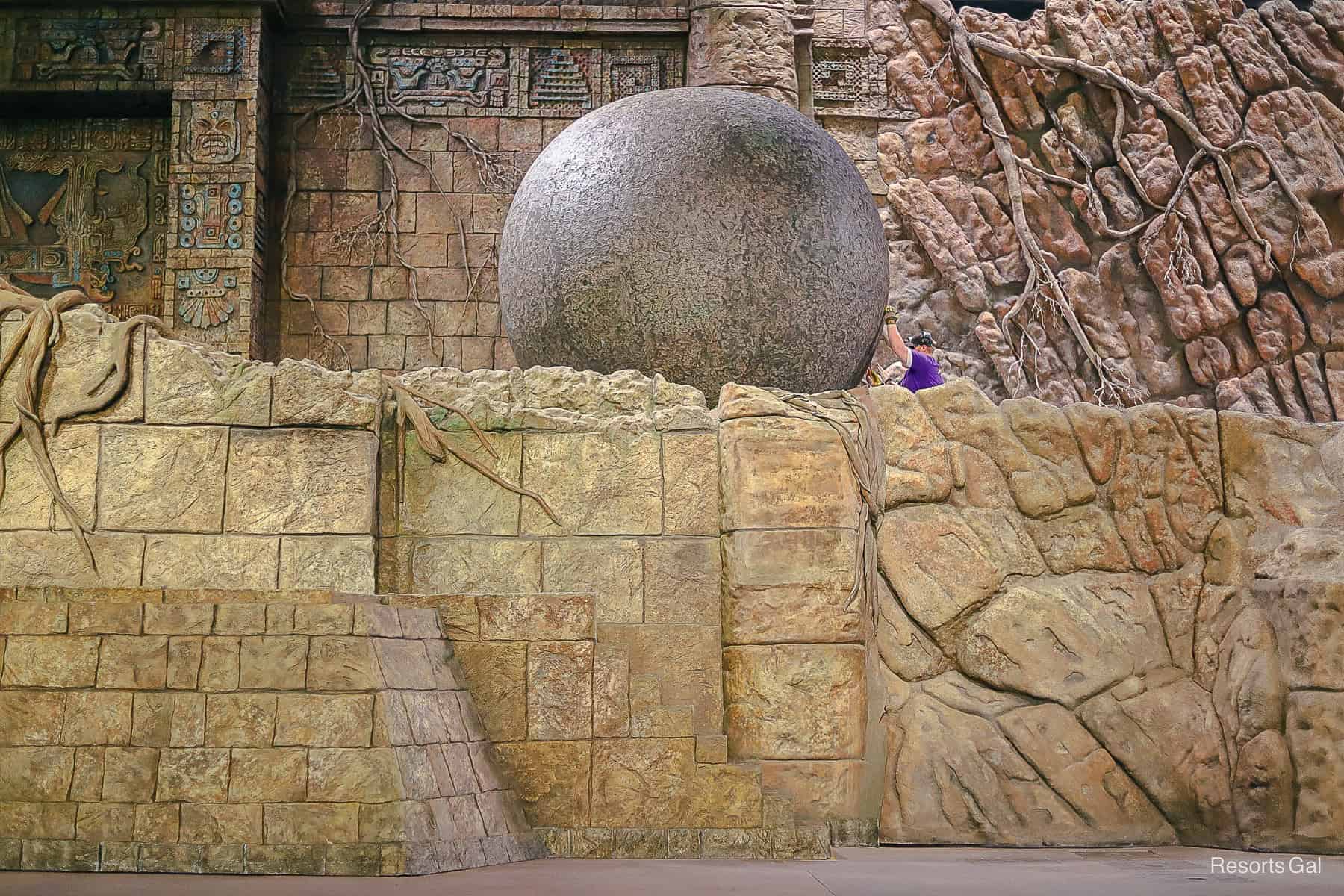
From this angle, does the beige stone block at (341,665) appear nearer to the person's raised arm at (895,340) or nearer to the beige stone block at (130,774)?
the beige stone block at (130,774)

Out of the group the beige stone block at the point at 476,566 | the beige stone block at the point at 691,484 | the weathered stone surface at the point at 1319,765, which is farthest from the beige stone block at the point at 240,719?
the weathered stone surface at the point at 1319,765

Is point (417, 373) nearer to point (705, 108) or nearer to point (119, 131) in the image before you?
point (705, 108)

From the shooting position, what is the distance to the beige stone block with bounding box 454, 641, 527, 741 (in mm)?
4410

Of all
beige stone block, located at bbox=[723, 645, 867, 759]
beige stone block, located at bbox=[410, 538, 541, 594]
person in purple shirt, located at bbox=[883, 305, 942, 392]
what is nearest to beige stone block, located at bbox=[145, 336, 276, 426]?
beige stone block, located at bbox=[410, 538, 541, 594]

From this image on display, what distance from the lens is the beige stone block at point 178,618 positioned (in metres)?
3.90

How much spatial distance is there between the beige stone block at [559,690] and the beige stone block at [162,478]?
3.91 feet

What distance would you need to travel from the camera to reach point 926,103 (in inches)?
442

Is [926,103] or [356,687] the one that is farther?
[926,103]

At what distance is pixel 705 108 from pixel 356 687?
2946mm

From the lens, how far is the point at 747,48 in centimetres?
1020

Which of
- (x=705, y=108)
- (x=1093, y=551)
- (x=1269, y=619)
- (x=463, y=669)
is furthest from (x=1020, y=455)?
(x=463, y=669)

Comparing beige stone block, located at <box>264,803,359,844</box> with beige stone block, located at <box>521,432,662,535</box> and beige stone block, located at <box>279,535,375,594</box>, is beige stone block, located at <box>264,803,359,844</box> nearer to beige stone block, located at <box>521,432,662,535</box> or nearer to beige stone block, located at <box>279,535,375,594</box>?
beige stone block, located at <box>279,535,375,594</box>

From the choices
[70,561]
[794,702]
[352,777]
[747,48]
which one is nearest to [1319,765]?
[794,702]

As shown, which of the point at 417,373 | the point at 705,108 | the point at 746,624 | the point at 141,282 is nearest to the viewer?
the point at 746,624
